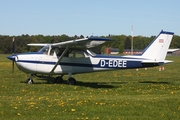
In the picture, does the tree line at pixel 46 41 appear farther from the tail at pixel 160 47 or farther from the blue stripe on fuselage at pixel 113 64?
the blue stripe on fuselage at pixel 113 64

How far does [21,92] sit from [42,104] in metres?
3.70

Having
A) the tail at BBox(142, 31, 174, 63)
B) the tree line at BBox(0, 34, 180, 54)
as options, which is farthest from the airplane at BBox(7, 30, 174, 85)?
the tree line at BBox(0, 34, 180, 54)

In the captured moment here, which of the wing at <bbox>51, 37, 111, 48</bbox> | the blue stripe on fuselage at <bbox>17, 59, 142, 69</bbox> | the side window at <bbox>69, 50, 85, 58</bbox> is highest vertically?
the wing at <bbox>51, 37, 111, 48</bbox>

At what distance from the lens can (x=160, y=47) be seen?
17938 millimetres

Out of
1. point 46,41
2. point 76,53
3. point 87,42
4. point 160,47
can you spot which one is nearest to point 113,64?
point 76,53

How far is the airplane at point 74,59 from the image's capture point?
645 inches

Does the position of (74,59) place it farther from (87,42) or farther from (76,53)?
(87,42)

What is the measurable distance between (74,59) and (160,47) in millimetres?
4615

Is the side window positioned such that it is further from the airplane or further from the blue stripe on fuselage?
the blue stripe on fuselage

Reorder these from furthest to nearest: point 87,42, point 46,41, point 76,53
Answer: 1. point 46,41
2. point 76,53
3. point 87,42

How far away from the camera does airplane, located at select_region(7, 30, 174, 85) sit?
16.4 metres

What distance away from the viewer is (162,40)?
58.6 feet

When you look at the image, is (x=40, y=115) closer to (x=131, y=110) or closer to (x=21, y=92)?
(x=131, y=110)

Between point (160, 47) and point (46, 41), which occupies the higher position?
point (46, 41)
